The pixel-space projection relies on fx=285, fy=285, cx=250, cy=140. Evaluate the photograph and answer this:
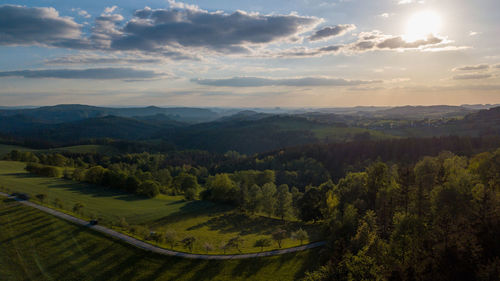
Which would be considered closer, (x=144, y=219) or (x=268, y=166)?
(x=144, y=219)

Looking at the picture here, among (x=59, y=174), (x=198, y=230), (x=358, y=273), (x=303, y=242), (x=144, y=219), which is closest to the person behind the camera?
(x=358, y=273)

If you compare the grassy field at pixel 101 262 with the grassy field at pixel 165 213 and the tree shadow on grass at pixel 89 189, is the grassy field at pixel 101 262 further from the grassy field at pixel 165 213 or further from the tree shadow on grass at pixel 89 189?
the tree shadow on grass at pixel 89 189

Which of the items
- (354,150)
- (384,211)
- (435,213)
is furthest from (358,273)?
(354,150)

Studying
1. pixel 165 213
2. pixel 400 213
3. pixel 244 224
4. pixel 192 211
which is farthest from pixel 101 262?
pixel 400 213

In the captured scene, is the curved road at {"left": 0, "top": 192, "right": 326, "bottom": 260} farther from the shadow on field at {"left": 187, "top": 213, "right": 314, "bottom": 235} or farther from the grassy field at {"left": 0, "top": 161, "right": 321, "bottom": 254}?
the shadow on field at {"left": 187, "top": 213, "right": 314, "bottom": 235}

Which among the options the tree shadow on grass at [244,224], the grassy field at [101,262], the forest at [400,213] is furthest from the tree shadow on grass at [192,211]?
the grassy field at [101,262]

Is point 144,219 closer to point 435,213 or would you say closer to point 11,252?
point 11,252
